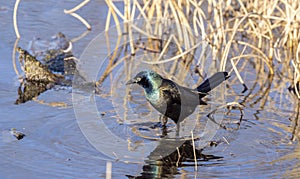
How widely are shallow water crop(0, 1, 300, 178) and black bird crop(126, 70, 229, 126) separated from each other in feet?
0.77

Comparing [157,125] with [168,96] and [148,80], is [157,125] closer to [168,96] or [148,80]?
[168,96]

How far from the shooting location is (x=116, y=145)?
4.73 m

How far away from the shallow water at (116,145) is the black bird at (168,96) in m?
0.23

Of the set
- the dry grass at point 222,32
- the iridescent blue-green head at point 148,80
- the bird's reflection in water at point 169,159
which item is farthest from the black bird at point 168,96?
the dry grass at point 222,32

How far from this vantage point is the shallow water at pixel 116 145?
4.27m

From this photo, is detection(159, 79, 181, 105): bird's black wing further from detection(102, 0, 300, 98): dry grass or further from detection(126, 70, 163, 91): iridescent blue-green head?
detection(102, 0, 300, 98): dry grass

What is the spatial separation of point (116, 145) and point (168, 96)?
0.53 m

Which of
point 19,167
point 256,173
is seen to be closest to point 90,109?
point 19,167

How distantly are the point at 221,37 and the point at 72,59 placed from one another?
4.96 feet

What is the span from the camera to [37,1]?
8625 millimetres

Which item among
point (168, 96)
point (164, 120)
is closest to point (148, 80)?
point (168, 96)

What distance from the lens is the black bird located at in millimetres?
4844

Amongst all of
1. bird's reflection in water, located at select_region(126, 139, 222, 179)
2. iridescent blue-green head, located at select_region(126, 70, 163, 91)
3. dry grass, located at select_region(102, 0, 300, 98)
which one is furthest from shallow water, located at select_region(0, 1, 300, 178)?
dry grass, located at select_region(102, 0, 300, 98)

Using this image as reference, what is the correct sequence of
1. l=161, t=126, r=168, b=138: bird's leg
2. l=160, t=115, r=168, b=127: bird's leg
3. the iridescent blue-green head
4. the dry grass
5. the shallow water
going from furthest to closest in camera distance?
the dry grass < l=160, t=115, r=168, b=127: bird's leg < l=161, t=126, r=168, b=138: bird's leg < the iridescent blue-green head < the shallow water
